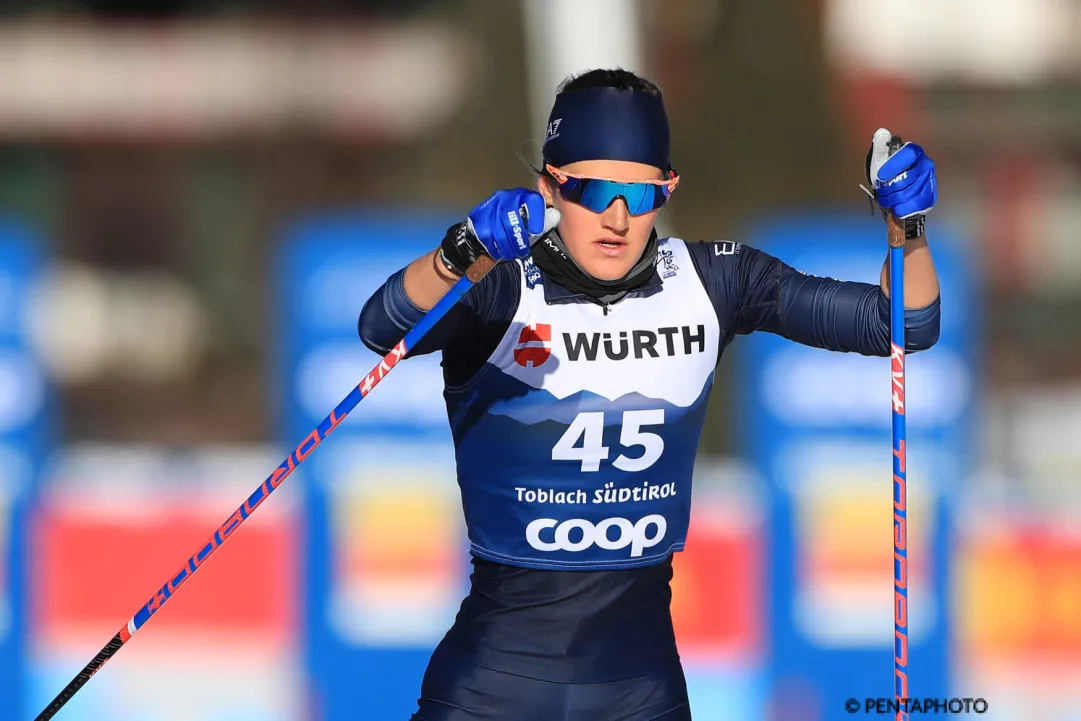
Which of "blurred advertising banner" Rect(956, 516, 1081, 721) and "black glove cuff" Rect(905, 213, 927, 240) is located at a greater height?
"black glove cuff" Rect(905, 213, 927, 240)

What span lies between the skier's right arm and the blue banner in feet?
9.69

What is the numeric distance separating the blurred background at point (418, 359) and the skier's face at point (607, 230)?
2.97 metres

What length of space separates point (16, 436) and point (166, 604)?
3.25 feet

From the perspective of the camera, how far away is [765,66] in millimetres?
13984

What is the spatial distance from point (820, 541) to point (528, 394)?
3368 millimetres

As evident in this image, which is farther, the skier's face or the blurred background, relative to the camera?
the blurred background

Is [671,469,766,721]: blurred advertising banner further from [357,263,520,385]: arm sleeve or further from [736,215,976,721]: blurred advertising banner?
[357,263,520,385]: arm sleeve

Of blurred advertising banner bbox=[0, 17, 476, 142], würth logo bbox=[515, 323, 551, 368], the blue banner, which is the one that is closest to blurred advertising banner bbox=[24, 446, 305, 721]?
the blue banner

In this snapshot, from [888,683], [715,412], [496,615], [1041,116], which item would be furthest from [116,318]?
[496,615]

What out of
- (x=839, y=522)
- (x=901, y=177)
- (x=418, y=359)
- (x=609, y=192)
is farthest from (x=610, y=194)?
(x=839, y=522)

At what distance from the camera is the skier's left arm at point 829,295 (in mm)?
3445

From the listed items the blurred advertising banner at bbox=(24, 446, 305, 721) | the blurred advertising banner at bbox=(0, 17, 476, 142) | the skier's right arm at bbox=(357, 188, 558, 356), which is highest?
the blurred advertising banner at bbox=(0, 17, 476, 142)

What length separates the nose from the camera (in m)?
3.45

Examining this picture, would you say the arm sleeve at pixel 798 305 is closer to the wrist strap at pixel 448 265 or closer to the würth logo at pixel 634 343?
the würth logo at pixel 634 343
